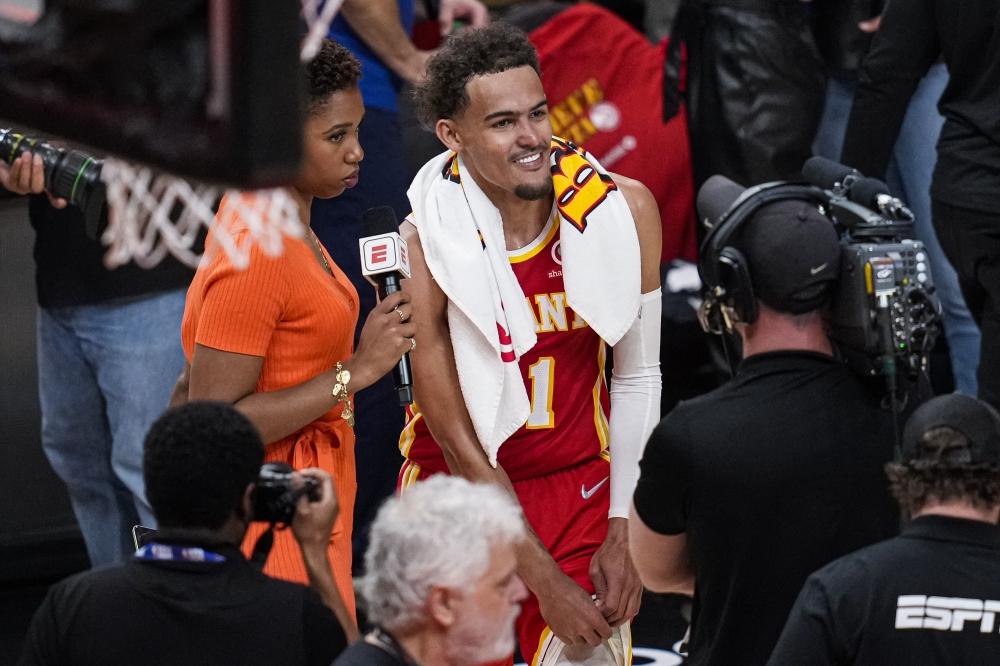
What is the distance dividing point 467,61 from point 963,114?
1.76m

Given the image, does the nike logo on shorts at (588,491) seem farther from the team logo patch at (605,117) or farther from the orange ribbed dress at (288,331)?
the team logo patch at (605,117)

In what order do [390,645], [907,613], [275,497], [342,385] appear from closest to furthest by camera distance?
1. [390,645]
2. [907,613]
3. [275,497]
4. [342,385]

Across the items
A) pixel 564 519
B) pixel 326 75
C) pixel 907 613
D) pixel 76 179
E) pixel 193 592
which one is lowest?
pixel 564 519

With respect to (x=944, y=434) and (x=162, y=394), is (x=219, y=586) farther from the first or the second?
(x=162, y=394)

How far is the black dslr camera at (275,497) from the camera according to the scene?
2586 mm

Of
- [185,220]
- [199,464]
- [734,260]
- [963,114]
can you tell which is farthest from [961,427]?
[963,114]

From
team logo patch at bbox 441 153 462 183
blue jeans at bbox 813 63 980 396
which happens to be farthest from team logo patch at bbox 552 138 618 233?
blue jeans at bbox 813 63 980 396

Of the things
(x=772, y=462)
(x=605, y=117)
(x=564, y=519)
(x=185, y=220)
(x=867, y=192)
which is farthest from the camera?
(x=605, y=117)

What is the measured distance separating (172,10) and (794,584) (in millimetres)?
1620

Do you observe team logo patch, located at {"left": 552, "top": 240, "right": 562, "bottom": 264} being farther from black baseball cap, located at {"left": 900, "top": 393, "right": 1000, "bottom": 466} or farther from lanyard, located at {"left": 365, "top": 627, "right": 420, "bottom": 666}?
lanyard, located at {"left": 365, "top": 627, "right": 420, "bottom": 666}

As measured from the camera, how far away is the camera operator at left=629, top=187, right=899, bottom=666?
2730mm

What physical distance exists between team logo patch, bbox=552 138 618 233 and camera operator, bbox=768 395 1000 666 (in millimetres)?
1196

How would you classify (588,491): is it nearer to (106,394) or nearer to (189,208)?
(189,208)

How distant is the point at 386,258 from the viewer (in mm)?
3164
